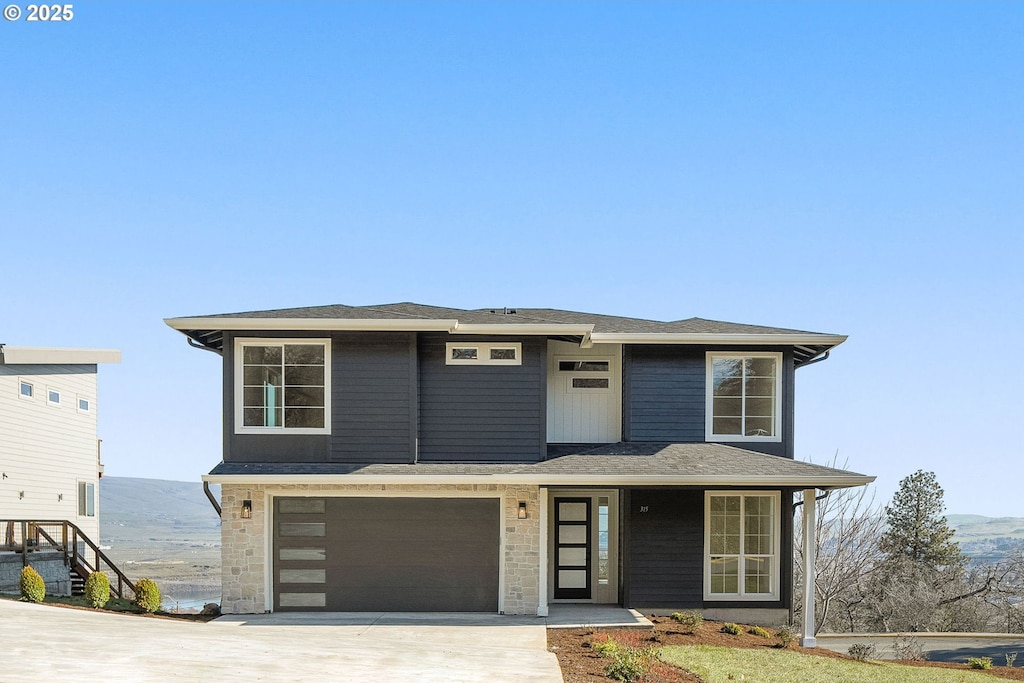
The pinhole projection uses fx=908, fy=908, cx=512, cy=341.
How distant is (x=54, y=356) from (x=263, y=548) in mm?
10477

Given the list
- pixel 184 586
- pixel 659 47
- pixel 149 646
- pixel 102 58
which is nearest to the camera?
pixel 149 646

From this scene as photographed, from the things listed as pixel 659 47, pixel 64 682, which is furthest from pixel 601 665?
pixel 659 47

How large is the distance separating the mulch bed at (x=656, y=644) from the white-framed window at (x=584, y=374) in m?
4.17

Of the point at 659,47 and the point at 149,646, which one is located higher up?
the point at 659,47

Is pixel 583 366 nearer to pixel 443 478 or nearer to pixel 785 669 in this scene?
pixel 443 478

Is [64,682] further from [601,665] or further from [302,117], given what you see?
[302,117]

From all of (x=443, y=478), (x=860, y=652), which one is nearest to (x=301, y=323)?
(x=443, y=478)

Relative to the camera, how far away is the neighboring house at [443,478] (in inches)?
577

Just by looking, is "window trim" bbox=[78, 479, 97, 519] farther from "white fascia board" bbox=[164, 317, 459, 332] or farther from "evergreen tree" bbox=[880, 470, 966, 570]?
"evergreen tree" bbox=[880, 470, 966, 570]

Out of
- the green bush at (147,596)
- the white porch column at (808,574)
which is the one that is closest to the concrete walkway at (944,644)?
the white porch column at (808,574)

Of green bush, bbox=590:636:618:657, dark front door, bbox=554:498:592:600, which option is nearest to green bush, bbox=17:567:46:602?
dark front door, bbox=554:498:592:600

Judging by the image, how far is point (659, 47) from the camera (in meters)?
16.3

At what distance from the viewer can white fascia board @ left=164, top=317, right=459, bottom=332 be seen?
Answer: 47.9ft

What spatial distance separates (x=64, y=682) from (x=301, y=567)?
6.71m
